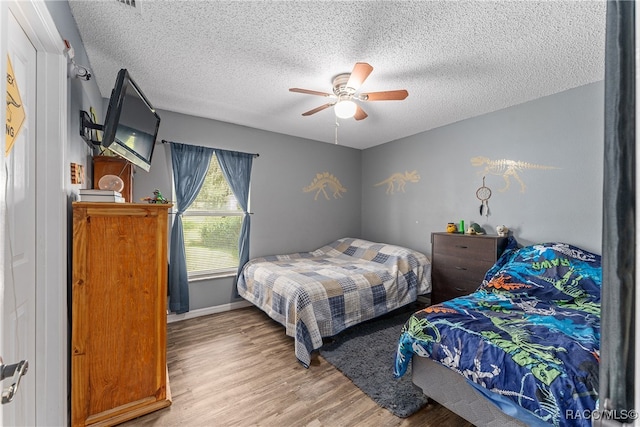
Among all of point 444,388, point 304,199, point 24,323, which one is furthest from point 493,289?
point 24,323

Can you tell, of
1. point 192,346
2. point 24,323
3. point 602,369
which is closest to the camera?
point 602,369

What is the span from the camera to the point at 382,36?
1.79 meters

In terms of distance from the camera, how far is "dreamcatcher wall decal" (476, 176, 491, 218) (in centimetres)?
318

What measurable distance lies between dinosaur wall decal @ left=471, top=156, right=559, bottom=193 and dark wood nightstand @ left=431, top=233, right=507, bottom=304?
0.66m

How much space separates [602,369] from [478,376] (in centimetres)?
140

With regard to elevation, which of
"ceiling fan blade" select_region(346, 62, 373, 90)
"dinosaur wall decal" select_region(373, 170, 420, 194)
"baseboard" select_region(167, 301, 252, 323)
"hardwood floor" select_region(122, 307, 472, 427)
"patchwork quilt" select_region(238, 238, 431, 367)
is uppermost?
"ceiling fan blade" select_region(346, 62, 373, 90)

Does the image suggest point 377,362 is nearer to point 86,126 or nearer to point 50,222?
point 50,222

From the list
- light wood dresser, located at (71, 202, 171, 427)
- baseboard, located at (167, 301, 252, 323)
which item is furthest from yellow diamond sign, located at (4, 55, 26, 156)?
baseboard, located at (167, 301, 252, 323)

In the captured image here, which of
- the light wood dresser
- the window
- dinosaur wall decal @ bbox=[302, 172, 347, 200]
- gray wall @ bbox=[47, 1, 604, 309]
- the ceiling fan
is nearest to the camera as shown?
the light wood dresser

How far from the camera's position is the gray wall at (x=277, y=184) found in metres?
3.21

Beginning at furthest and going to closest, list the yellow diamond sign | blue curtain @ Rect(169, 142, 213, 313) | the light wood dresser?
1. blue curtain @ Rect(169, 142, 213, 313)
2. the light wood dresser
3. the yellow diamond sign

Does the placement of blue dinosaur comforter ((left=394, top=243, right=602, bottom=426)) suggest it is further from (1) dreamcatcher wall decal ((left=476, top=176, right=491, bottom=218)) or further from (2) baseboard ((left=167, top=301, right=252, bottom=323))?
(2) baseboard ((left=167, top=301, right=252, bottom=323))

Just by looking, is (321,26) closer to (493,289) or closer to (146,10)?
(146,10)

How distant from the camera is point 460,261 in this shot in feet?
9.83
